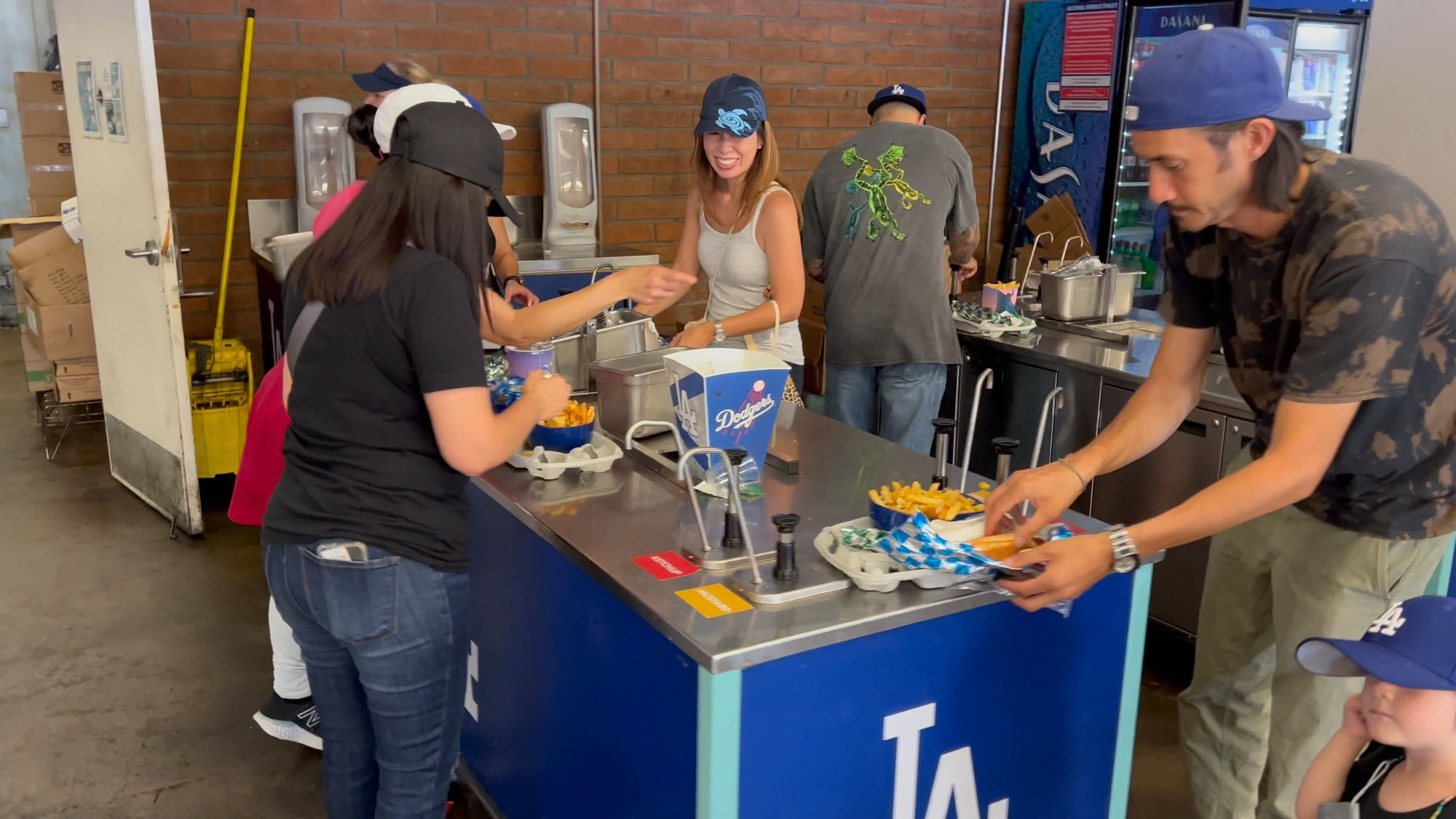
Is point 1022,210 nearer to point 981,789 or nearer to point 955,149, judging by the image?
point 955,149

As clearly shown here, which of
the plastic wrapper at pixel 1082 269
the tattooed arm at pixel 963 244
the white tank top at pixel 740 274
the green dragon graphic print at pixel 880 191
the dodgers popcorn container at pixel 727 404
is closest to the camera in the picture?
the dodgers popcorn container at pixel 727 404

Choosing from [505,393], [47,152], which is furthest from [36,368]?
[505,393]

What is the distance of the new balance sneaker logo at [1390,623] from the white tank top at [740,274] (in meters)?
1.61

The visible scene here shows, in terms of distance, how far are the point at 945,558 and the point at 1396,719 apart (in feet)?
1.84

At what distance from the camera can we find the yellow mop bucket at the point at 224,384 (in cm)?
439

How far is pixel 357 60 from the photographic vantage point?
469 cm

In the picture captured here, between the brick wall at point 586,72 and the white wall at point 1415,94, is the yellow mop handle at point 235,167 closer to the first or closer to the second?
the brick wall at point 586,72

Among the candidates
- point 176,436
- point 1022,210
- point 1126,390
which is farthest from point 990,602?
point 1022,210

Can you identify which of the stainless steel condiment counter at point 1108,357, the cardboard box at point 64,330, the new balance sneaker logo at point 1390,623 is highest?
the new balance sneaker logo at point 1390,623

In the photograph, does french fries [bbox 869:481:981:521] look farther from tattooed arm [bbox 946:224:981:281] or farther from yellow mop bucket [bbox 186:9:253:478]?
yellow mop bucket [bbox 186:9:253:478]

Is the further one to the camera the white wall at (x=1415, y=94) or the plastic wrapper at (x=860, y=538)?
the white wall at (x=1415, y=94)

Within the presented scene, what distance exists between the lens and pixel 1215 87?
4.86ft

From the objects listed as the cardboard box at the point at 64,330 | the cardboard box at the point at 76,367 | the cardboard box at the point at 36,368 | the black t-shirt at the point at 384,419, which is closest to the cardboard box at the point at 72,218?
the cardboard box at the point at 64,330

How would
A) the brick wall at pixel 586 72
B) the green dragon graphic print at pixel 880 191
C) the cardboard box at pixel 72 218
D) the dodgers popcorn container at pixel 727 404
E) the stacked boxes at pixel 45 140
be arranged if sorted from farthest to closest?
the stacked boxes at pixel 45 140 < the cardboard box at pixel 72 218 < the brick wall at pixel 586 72 < the green dragon graphic print at pixel 880 191 < the dodgers popcorn container at pixel 727 404
